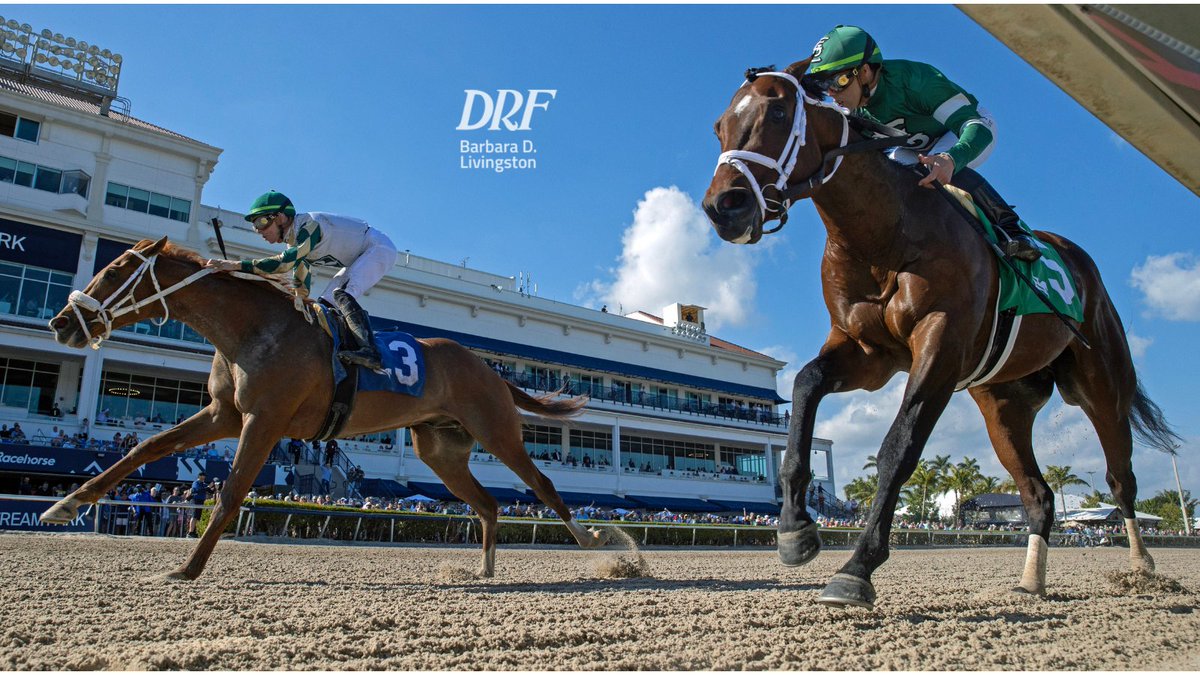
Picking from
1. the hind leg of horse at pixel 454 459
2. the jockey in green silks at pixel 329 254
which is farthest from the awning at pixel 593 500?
the jockey in green silks at pixel 329 254

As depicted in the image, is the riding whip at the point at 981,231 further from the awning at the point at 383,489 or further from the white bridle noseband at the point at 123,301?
the awning at the point at 383,489

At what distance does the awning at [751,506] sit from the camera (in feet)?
142

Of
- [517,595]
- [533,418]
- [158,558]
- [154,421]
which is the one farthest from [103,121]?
[517,595]

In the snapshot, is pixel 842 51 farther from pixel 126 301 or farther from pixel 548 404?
pixel 126 301

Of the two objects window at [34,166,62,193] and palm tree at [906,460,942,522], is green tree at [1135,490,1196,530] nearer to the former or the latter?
palm tree at [906,460,942,522]

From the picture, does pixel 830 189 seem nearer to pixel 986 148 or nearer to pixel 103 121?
pixel 986 148

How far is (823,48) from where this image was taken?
3963 millimetres

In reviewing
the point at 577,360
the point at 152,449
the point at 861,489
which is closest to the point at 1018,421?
the point at 152,449

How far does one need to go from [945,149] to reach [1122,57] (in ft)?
→ 2.76

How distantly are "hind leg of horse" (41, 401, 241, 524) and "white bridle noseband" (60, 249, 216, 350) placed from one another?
2.44ft

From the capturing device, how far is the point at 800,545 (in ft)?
11.1

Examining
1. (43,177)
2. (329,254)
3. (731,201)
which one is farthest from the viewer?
(43,177)

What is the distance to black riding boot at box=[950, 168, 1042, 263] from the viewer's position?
4.19 metres

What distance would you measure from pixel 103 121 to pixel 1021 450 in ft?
111
